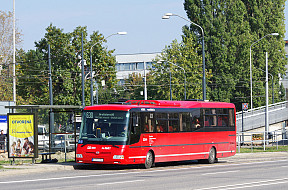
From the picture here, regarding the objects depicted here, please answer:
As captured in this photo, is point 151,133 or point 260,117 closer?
point 151,133

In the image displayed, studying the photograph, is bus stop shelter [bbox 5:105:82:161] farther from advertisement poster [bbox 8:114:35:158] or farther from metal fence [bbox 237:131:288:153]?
metal fence [bbox 237:131:288:153]

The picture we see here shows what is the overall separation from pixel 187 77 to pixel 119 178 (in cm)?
5343

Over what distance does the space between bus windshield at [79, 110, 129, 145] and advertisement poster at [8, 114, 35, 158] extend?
6.32 ft

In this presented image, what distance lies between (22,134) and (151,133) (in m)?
5.04

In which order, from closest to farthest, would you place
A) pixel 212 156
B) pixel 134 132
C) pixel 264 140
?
pixel 134 132 → pixel 212 156 → pixel 264 140

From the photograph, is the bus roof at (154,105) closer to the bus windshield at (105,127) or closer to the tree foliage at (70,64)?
the bus windshield at (105,127)

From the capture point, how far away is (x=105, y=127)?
77.1 ft

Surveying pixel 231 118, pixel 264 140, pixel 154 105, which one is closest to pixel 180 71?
pixel 264 140

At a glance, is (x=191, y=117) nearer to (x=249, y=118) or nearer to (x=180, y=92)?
(x=249, y=118)

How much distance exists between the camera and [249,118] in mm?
64688

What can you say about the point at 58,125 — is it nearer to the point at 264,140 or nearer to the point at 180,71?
the point at 264,140

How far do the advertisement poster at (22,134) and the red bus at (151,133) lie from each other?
6.00ft

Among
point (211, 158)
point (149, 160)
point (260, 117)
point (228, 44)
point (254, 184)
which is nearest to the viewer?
point (254, 184)

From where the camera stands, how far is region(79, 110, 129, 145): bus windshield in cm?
2328
